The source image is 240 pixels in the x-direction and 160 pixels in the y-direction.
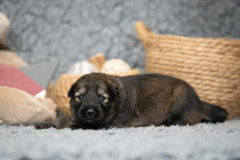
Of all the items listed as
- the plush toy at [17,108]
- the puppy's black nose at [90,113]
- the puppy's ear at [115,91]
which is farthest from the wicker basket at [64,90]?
the puppy's black nose at [90,113]

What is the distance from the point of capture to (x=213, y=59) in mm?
2619

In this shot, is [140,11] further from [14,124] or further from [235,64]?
[14,124]

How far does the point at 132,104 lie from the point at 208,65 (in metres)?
1.00

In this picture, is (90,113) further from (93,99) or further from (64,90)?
(64,90)

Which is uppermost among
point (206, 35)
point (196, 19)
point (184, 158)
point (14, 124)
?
point (196, 19)

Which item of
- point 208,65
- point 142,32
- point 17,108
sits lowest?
point 17,108

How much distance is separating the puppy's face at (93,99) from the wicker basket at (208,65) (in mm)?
1032

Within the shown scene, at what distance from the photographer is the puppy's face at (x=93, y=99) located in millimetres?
1790

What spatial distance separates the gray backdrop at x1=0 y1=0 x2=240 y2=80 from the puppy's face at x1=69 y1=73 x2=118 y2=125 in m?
1.53

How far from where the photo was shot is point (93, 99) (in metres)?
1.83

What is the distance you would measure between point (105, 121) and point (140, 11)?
1980 millimetres

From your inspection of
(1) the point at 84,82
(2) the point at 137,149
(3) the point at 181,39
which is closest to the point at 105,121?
(1) the point at 84,82

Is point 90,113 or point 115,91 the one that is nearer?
point 90,113

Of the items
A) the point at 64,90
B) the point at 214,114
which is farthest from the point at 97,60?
the point at 214,114
